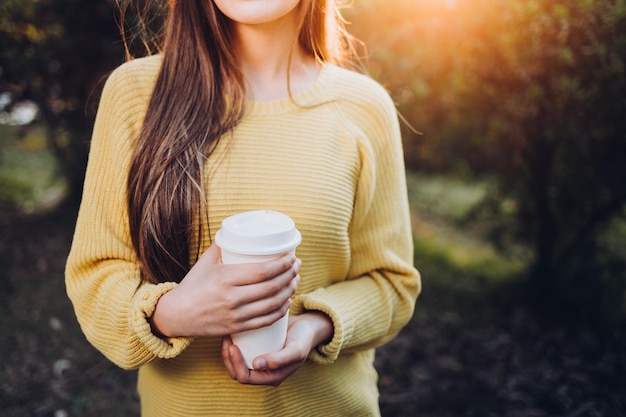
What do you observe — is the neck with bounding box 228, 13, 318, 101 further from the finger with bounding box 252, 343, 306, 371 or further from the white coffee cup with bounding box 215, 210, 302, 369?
the finger with bounding box 252, 343, 306, 371

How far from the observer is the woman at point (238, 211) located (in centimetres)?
127

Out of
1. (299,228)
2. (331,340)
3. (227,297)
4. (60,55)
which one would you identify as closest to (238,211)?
(299,228)

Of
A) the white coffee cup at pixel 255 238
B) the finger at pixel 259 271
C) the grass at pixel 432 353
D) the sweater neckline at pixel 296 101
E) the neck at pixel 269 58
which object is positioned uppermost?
the neck at pixel 269 58

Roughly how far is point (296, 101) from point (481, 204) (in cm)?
348

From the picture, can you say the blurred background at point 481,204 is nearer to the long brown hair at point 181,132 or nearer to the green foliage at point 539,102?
the green foliage at point 539,102

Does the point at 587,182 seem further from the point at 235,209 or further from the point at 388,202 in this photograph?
the point at 235,209

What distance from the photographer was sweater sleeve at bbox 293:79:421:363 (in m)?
1.60

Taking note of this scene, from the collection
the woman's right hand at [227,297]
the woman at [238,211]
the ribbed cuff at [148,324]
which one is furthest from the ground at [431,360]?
the woman's right hand at [227,297]

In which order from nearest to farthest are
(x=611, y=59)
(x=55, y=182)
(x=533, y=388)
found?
(x=611, y=59) < (x=533, y=388) < (x=55, y=182)

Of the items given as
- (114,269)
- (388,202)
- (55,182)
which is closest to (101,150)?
(114,269)

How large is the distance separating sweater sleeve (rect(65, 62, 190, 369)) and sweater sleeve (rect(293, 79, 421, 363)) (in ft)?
1.80

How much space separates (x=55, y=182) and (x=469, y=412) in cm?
442

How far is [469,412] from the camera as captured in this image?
10.9 feet

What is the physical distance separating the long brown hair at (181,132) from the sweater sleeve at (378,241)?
405mm
